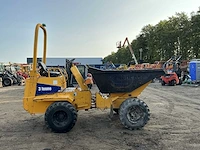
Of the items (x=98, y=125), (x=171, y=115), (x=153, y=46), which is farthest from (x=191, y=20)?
(x=98, y=125)

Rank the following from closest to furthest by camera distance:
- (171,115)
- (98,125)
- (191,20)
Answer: (98,125) → (171,115) → (191,20)

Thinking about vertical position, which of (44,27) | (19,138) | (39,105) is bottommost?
(19,138)

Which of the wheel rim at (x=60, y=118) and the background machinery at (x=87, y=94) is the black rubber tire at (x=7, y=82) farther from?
the wheel rim at (x=60, y=118)

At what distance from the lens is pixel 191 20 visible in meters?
32.3

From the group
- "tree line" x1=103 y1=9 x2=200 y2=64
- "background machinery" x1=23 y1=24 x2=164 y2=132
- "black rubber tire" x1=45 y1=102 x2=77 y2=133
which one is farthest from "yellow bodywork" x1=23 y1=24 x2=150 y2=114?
"tree line" x1=103 y1=9 x2=200 y2=64

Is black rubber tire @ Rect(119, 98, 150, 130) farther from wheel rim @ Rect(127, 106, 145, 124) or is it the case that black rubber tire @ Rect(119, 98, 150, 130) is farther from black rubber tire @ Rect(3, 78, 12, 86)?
black rubber tire @ Rect(3, 78, 12, 86)

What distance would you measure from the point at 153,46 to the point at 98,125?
3724cm

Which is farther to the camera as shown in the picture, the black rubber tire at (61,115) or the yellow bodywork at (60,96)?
the yellow bodywork at (60,96)

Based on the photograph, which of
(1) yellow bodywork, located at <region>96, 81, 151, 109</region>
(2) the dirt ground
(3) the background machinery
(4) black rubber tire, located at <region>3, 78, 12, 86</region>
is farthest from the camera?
(4) black rubber tire, located at <region>3, 78, 12, 86</region>

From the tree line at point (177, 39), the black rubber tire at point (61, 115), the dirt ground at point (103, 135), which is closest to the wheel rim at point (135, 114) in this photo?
the dirt ground at point (103, 135)

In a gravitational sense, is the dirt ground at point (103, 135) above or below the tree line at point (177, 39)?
below

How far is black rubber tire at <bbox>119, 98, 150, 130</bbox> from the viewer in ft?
20.2

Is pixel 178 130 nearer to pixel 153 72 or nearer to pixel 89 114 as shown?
pixel 153 72

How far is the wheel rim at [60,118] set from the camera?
235 inches
